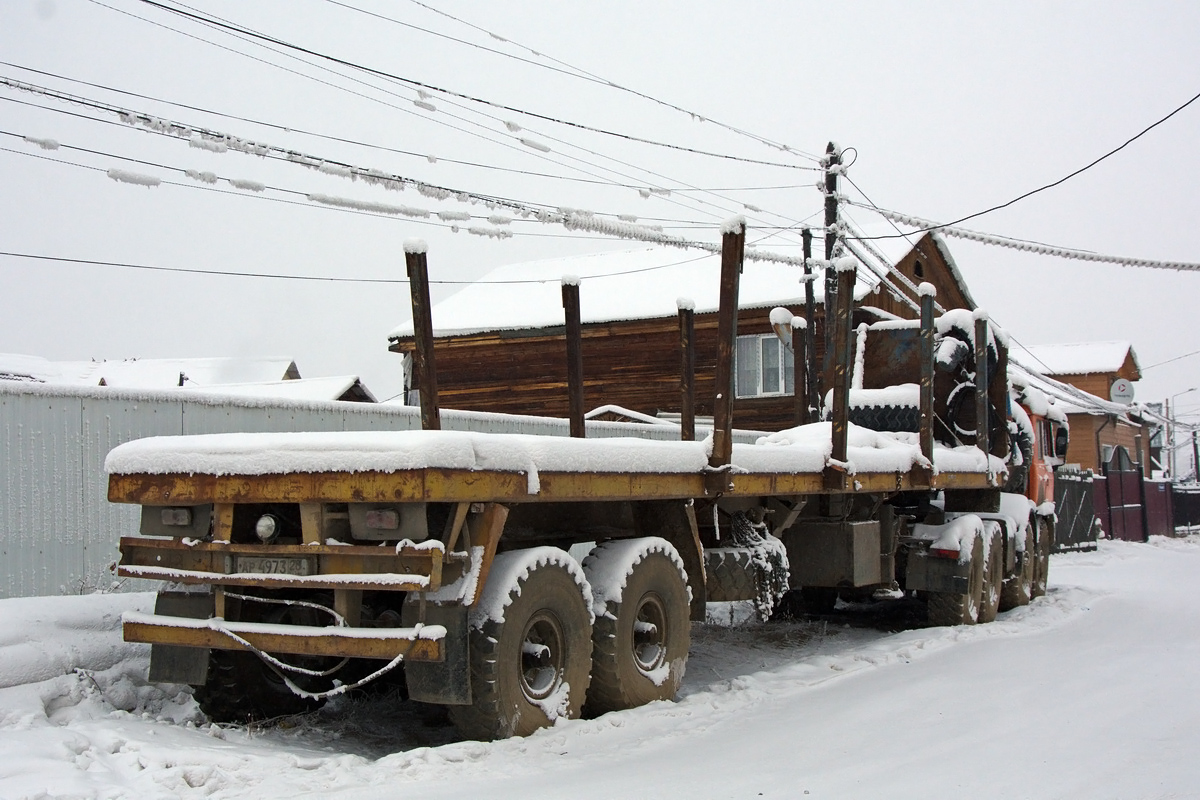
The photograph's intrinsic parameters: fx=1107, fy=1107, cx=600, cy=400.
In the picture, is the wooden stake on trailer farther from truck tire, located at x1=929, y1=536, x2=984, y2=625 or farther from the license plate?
the license plate

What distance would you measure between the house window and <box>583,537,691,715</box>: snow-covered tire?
18.4 meters

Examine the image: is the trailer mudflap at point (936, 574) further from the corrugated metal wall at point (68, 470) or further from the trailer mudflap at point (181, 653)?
the trailer mudflap at point (181, 653)

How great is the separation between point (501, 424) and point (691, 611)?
651 centimetres

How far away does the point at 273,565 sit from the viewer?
510 centimetres

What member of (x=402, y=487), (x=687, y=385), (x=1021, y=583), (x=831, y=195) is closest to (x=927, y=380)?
(x=687, y=385)

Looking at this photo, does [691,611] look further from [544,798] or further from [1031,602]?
[1031,602]

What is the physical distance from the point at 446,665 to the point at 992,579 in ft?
25.6

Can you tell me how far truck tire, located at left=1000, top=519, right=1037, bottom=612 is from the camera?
39.9 ft

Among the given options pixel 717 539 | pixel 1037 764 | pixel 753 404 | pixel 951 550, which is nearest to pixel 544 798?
pixel 1037 764

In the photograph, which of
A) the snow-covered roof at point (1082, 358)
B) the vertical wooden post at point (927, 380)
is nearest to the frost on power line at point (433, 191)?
the vertical wooden post at point (927, 380)

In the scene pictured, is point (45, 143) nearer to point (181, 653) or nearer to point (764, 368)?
point (181, 653)

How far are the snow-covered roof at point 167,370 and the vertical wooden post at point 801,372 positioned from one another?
3357 centimetres

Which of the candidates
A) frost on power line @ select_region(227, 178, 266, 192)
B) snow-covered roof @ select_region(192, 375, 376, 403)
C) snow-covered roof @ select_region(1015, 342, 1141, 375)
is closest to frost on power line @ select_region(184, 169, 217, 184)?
frost on power line @ select_region(227, 178, 266, 192)

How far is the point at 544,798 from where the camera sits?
423cm
